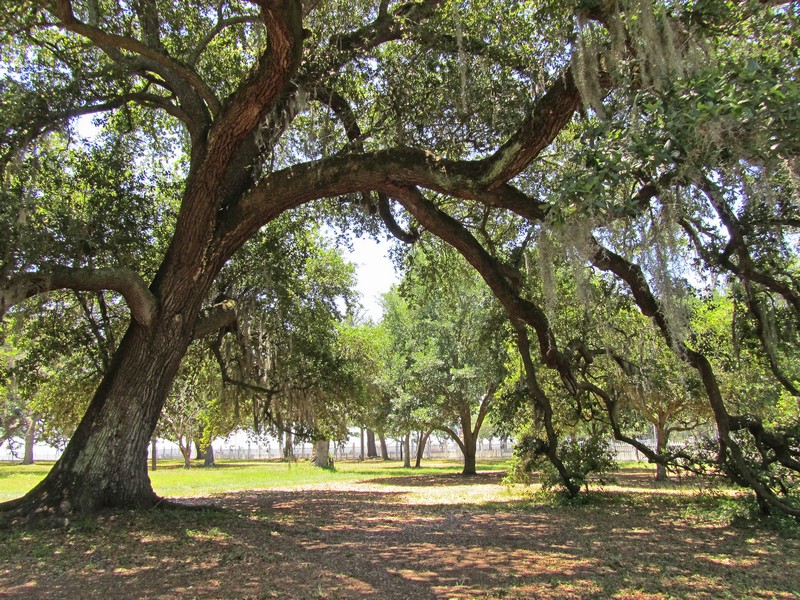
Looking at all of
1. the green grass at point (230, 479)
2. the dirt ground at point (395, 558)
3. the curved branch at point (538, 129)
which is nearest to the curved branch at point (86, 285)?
the dirt ground at point (395, 558)

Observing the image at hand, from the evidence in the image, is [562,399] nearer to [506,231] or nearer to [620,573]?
[506,231]

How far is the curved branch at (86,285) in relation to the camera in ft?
17.4

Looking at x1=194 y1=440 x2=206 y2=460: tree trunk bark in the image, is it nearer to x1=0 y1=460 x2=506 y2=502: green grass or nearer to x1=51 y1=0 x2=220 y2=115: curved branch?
x1=0 y1=460 x2=506 y2=502: green grass

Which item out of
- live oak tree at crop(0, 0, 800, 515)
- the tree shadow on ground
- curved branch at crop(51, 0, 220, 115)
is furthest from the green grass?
curved branch at crop(51, 0, 220, 115)

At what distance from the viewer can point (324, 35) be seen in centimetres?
722

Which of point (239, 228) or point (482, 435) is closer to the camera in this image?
Answer: point (239, 228)

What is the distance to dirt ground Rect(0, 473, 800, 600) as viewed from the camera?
11.7ft

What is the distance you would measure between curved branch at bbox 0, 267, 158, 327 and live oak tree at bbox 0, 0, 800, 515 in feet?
0.08

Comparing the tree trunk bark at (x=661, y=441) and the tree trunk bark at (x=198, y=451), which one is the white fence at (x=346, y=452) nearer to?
the tree trunk bark at (x=198, y=451)

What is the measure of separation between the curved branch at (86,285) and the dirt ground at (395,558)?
2169mm

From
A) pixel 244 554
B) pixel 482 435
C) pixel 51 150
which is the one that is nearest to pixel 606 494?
pixel 244 554

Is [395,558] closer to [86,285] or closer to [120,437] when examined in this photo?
[120,437]

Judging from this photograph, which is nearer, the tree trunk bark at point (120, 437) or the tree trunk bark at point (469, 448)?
the tree trunk bark at point (120, 437)

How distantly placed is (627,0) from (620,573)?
14.9ft
